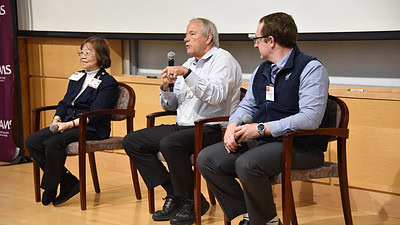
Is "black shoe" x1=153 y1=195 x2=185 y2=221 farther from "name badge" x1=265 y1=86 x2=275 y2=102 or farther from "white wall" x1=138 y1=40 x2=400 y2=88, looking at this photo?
"white wall" x1=138 y1=40 x2=400 y2=88

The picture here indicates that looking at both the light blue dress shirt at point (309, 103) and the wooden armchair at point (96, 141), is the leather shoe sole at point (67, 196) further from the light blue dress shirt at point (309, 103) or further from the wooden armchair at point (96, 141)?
the light blue dress shirt at point (309, 103)

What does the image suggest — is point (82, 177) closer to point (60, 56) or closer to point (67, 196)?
point (67, 196)

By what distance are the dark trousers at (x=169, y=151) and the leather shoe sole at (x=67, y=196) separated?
620 millimetres

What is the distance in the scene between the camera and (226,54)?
11.8ft

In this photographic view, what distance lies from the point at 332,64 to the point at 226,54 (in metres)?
0.94

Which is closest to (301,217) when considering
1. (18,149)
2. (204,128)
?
(204,128)

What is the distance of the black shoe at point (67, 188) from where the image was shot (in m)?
4.07

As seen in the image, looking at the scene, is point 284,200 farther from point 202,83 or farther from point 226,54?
point 226,54

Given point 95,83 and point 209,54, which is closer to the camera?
point 209,54

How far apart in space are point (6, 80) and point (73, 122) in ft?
5.24

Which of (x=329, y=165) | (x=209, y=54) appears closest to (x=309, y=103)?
(x=329, y=165)

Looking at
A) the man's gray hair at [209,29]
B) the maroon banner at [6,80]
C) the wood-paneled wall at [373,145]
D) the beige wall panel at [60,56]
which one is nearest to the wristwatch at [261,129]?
the man's gray hair at [209,29]

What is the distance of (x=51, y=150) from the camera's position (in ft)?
12.8

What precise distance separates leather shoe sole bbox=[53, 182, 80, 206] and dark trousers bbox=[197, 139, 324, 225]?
131cm
